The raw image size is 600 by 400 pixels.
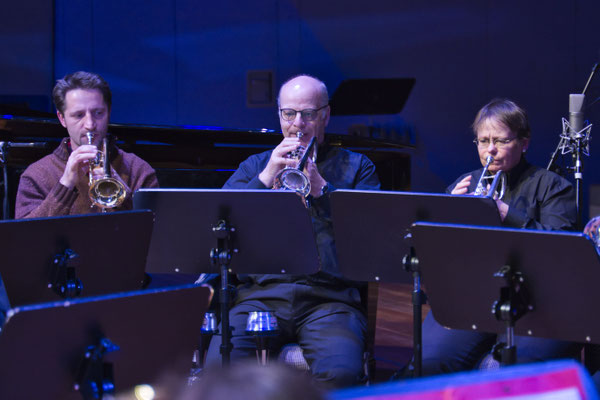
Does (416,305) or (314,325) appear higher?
(416,305)

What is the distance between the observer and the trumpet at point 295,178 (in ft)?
8.71

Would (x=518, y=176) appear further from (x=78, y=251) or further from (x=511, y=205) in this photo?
(x=78, y=251)

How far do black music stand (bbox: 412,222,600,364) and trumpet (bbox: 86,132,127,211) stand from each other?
136 centimetres

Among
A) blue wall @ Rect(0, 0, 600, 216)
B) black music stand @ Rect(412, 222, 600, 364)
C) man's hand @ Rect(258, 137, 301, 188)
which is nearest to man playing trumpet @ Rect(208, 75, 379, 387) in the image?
man's hand @ Rect(258, 137, 301, 188)

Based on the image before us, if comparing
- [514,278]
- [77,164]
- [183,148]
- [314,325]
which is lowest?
[314,325]

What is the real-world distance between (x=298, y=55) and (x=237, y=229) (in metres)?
5.61

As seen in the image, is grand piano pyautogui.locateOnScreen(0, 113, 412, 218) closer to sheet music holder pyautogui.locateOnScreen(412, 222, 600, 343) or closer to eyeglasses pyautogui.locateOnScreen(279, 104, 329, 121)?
eyeglasses pyautogui.locateOnScreen(279, 104, 329, 121)

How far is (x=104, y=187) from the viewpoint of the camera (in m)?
2.77

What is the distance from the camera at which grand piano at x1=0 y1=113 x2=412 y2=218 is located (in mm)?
3980

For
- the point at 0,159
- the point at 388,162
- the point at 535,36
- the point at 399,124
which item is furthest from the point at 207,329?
the point at 535,36

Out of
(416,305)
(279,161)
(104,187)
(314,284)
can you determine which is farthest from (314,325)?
(104,187)

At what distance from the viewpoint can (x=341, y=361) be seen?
93.0 inches

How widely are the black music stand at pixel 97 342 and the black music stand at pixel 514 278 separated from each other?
0.73 m

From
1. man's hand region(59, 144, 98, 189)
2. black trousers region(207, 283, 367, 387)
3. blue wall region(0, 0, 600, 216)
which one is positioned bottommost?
black trousers region(207, 283, 367, 387)
